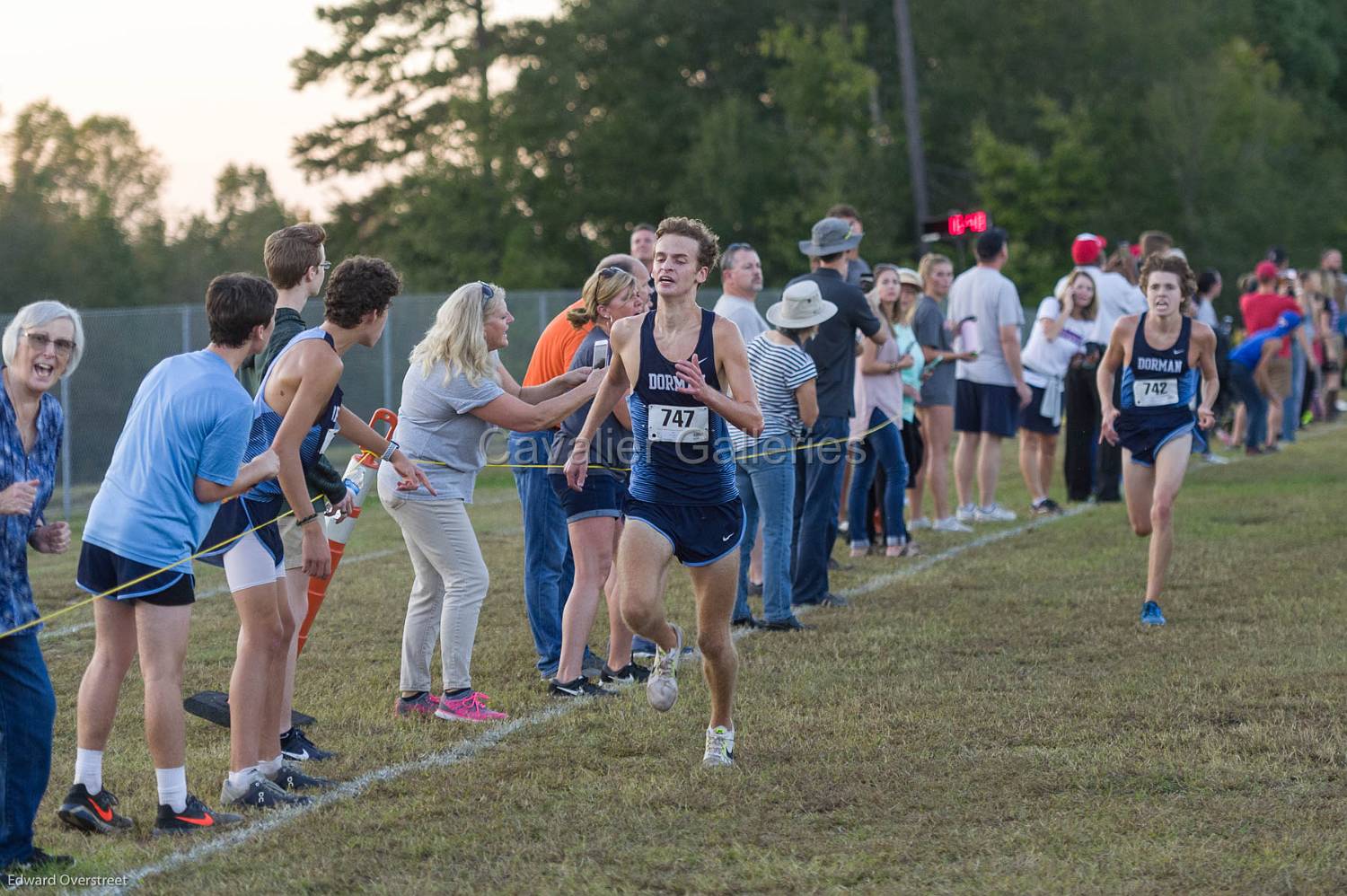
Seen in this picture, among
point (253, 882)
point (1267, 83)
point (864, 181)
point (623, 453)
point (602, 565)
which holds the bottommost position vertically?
point (253, 882)

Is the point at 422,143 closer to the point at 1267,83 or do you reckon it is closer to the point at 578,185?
the point at 578,185

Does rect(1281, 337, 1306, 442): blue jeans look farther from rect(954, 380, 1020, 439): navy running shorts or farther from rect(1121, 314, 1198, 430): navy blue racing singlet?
rect(1121, 314, 1198, 430): navy blue racing singlet

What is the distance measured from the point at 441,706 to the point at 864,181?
3487cm

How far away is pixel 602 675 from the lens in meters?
7.55

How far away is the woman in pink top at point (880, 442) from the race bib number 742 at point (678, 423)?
5.28 metres

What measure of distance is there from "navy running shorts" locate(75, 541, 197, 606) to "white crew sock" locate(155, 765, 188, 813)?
589 millimetres

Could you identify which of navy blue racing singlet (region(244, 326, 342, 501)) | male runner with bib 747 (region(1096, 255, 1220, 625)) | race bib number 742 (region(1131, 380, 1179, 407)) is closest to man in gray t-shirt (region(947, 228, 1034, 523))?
male runner with bib 747 (region(1096, 255, 1220, 625))

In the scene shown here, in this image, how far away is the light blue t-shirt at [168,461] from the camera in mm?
4883

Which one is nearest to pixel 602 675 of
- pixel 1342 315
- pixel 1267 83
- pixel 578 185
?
pixel 1342 315

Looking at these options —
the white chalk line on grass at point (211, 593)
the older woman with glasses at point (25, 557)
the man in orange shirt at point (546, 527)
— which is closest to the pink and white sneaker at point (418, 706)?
the man in orange shirt at point (546, 527)

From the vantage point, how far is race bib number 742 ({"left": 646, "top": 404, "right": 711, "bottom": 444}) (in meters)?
5.79

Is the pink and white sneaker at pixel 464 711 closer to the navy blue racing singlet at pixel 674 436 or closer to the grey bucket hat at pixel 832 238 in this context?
the navy blue racing singlet at pixel 674 436

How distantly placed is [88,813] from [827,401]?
5.75 metres

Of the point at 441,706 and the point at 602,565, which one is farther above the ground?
the point at 602,565
